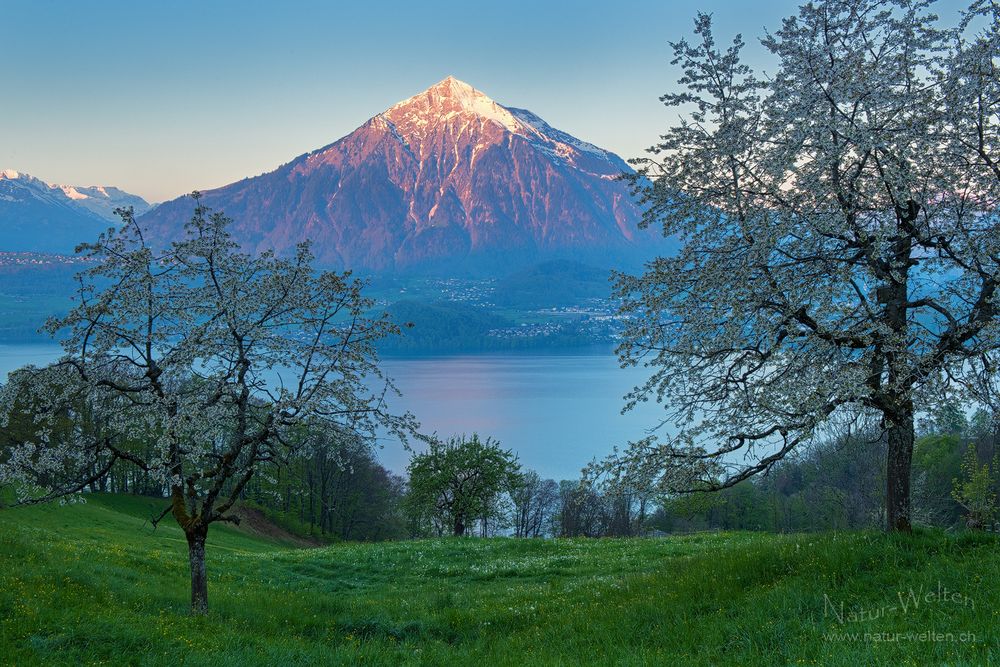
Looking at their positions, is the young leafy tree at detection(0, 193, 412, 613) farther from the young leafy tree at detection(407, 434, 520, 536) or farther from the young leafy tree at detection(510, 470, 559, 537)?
the young leafy tree at detection(510, 470, 559, 537)

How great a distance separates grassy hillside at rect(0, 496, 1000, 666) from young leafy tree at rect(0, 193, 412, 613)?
1.74 metres

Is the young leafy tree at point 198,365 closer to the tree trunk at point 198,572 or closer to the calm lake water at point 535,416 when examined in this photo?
the tree trunk at point 198,572

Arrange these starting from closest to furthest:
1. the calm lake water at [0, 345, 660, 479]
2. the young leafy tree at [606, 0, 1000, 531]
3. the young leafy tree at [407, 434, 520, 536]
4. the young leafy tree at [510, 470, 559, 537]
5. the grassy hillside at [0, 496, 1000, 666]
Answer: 1. the grassy hillside at [0, 496, 1000, 666]
2. the young leafy tree at [606, 0, 1000, 531]
3. the young leafy tree at [407, 434, 520, 536]
4. the young leafy tree at [510, 470, 559, 537]
5. the calm lake water at [0, 345, 660, 479]

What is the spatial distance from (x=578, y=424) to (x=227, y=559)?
366 feet

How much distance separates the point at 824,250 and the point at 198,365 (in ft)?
40.0

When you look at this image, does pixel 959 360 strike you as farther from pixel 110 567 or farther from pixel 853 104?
pixel 110 567

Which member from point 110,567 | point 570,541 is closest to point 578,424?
point 570,541

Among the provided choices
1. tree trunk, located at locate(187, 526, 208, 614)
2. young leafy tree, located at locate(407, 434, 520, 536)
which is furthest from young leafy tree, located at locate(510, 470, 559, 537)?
tree trunk, located at locate(187, 526, 208, 614)

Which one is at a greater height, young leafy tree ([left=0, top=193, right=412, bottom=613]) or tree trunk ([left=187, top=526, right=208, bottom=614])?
young leafy tree ([left=0, top=193, right=412, bottom=613])

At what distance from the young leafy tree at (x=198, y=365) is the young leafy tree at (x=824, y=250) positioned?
19.0 ft

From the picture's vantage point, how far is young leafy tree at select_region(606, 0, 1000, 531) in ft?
32.3

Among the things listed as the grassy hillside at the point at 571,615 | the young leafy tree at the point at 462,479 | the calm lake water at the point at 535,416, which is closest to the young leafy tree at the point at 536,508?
the calm lake water at the point at 535,416

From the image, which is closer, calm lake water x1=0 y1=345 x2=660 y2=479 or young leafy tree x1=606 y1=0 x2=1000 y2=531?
young leafy tree x1=606 y1=0 x2=1000 y2=531

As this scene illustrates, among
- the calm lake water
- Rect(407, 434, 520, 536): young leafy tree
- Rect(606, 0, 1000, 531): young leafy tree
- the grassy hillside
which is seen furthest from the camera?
the calm lake water
